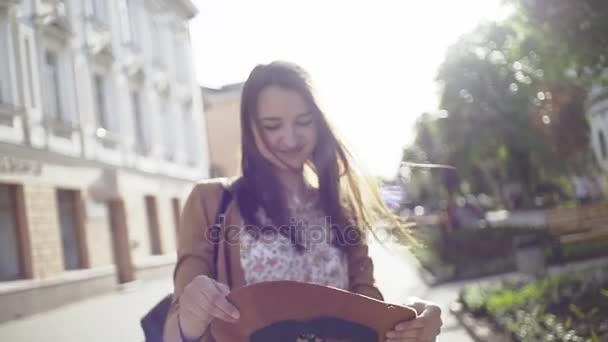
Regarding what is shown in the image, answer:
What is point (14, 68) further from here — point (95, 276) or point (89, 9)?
point (95, 276)

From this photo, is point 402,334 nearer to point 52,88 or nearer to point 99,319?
point 99,319

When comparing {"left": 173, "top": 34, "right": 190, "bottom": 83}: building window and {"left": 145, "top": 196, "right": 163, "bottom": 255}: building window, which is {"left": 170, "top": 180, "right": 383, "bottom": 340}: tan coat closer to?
{"left": 145, "top": 196, "right": 163, "bottom": 255}: building window

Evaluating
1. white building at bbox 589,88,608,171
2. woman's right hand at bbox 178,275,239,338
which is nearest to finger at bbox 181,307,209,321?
woman's right hand at bbox 178,275,239,338

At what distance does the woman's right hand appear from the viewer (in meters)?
0.96

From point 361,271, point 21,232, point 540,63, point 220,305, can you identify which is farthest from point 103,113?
point 540,63

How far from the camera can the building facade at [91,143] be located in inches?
63.0

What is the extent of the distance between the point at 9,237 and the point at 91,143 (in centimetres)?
42

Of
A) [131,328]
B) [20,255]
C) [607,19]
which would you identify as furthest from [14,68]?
[607,19]

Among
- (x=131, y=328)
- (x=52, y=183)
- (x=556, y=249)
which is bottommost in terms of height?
(x=556, y=249)

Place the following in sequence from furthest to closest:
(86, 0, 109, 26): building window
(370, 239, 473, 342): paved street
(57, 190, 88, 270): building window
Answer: (86, 0, 109, 26): building window
(57, 190, 88, 270): building window
(370, 239, 473, 342): paved street

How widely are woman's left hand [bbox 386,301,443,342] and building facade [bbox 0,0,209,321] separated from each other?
2.95ft

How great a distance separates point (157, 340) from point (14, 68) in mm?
781

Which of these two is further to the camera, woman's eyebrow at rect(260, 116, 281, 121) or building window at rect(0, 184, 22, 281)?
building window at rect(0, 184, 22, 281)

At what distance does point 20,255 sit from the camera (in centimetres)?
156
